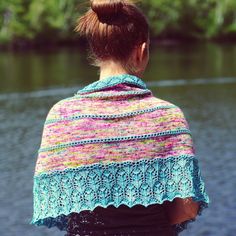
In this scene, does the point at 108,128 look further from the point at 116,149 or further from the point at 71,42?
the point at 71,42

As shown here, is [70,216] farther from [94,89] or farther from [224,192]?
[224,192]

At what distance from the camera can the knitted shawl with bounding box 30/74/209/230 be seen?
238 centimetres

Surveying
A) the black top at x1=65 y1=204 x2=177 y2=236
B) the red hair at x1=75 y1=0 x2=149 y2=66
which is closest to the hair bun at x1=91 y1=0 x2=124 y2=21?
the red hair at x1=75 y1=0 x2=149 y2=66

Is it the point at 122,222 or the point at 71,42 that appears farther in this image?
the point at 71,42

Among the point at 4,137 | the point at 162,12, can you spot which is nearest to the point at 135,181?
the point at 4,137

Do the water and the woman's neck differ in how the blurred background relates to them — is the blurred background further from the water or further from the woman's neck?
the woman's neck

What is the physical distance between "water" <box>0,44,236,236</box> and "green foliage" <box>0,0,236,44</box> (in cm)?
2702

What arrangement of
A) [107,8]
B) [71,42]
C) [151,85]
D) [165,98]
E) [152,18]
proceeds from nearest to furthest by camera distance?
[107,8]
[165,98]
[151,85]
[71,42]
[152,18]

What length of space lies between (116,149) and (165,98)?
91.5ft

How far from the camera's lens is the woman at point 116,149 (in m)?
2.38

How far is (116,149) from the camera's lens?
7.84ft

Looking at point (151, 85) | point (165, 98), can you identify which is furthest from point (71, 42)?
point (165, 98)

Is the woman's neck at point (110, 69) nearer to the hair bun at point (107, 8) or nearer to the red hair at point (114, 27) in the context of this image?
the red hair at point (114, 27)

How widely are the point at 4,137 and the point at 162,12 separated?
234 feet
